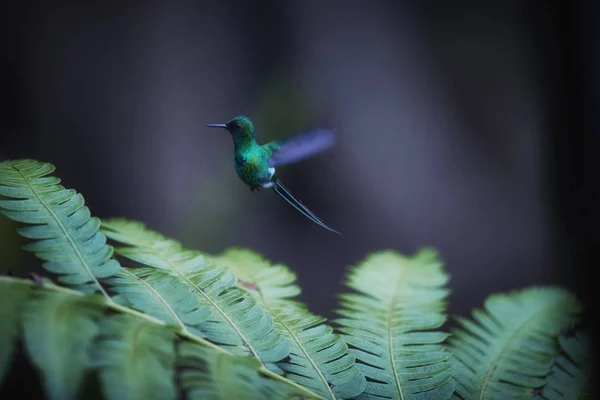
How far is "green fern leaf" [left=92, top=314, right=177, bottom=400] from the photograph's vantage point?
0.46 meters

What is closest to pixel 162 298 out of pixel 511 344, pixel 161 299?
pixel 161 299

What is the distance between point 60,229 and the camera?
1.95ft

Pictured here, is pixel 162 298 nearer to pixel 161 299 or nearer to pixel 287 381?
pixel 161 299

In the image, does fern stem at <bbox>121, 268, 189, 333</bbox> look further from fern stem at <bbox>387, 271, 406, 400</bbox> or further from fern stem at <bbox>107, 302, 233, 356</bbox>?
fern stem at <bbox>387, 271, 406, 400</bbox>

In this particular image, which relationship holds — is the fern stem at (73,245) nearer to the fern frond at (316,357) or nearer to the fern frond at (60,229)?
the fern frond at (60,229)

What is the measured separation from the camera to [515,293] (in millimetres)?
1014

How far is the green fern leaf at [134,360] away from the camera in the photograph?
0.46 meters

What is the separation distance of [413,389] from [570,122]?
6.49 feet

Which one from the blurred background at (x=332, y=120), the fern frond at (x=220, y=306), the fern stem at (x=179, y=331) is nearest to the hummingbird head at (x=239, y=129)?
the fern frond at (x=220, y=306)

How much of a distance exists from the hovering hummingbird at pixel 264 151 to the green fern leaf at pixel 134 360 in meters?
0.28

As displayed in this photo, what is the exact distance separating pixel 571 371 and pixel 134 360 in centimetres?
67

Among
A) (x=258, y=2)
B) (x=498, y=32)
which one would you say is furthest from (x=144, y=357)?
Answer: (x=498, y=32)

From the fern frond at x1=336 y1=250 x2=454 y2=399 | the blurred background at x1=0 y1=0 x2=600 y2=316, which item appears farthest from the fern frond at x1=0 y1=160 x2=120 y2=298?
the blurred background at x1=0 y1=0 x2=600 y2=316

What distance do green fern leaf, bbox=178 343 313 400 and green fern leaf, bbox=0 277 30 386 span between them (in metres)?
0.16
